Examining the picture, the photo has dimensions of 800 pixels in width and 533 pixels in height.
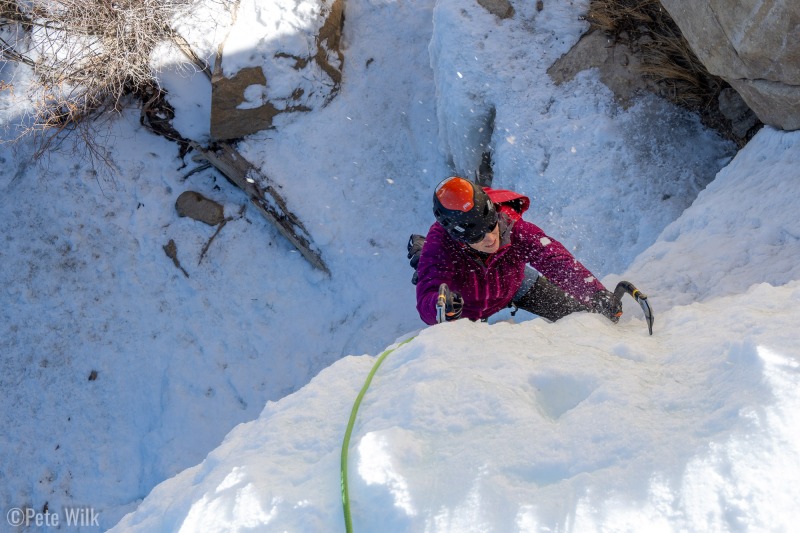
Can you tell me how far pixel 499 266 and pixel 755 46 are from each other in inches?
53.5

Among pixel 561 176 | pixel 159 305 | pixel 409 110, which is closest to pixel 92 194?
pixel 159 305

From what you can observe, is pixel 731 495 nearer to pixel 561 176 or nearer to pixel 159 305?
pixel 561 176

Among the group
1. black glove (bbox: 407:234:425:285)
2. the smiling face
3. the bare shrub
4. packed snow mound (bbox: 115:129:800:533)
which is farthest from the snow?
black glove (bbox: 407:234:425:285)

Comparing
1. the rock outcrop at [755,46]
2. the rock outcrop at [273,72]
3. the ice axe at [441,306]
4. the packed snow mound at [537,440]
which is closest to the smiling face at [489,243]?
the ice axe at [441,306]

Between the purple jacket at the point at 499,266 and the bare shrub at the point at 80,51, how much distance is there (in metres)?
3.22

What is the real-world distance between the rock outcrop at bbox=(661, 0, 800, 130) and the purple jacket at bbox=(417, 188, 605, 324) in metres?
1.12

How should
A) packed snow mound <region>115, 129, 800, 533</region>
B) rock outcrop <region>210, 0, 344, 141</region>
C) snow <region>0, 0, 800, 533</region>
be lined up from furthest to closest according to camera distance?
rock outcrop <region>210, 0, 344, 141</region> < snow <region>0, 0, 800, 533</region> < packed snow mound <region>115, 129, 800, 533</region>

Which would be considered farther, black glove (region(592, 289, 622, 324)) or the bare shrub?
the bare shrub

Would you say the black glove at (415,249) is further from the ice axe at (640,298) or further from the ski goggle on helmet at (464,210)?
the ice axe at (640,298)

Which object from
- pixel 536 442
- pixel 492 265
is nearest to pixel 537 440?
pixel 536 442

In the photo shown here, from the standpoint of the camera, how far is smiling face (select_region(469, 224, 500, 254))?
7.48 ft

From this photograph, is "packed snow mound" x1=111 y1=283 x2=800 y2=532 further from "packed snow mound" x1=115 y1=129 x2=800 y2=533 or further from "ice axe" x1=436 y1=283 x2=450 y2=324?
"ice axe" x1=436 y1=283 x2=450 y2=324

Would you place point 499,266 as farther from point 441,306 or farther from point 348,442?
point 348,442

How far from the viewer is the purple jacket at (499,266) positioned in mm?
2381
